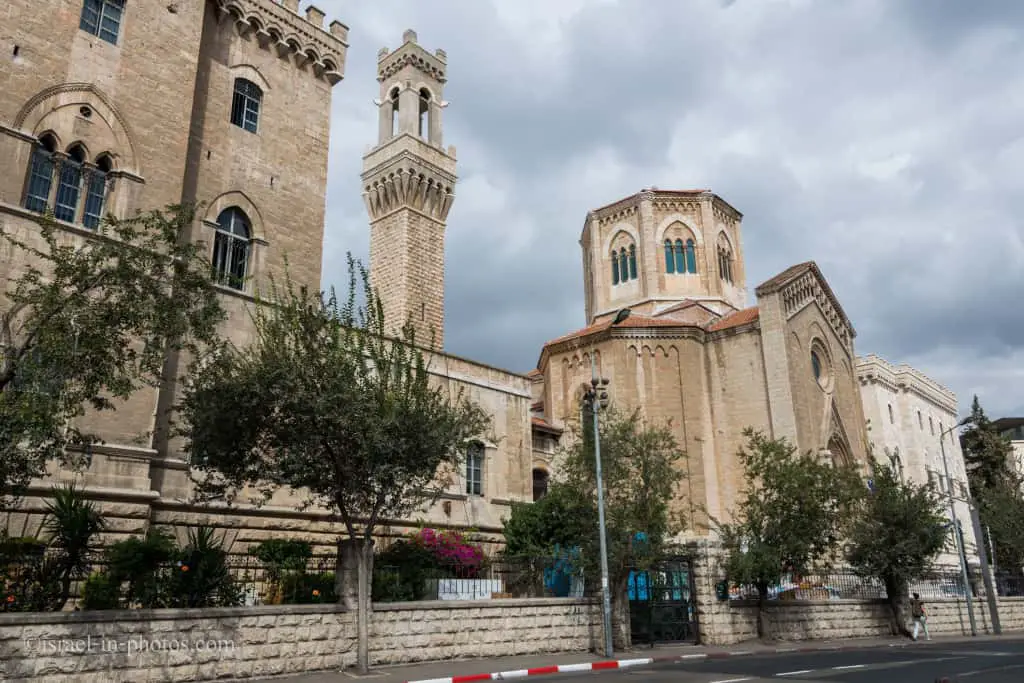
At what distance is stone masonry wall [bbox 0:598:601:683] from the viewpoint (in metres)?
9.93

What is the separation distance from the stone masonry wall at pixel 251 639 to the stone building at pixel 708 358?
16.8m

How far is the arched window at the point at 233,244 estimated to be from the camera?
20.3m

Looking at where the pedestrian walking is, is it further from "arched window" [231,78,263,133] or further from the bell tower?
"arched window" [231,78,263,133]

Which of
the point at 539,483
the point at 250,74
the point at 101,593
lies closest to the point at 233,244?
the point at 250,74

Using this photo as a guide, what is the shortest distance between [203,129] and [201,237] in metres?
3.20

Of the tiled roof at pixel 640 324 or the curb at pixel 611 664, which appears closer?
the curb at pixel 611 664

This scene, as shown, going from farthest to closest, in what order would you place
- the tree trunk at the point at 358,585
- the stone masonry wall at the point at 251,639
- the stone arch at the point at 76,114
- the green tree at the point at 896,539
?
the green tree at the point at 896,539
the stone arch at the point at 76,114
the tree trunk at the point at 358,585
the stone masonry wall at the point at 251,639

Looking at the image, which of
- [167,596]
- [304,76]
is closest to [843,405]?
[304,76]

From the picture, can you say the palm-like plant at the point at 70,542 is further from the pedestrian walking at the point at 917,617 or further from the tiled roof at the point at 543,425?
the pedestrian walking at the point at 917,617

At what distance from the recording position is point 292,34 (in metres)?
23.7

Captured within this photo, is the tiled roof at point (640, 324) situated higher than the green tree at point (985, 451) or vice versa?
the tiled roof at point (640, 324)

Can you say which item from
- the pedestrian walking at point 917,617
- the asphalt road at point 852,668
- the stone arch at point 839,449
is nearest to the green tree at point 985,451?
the stone arch at point 839,449

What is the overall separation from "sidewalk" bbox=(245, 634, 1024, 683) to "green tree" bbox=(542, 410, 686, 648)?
→ 148 cm

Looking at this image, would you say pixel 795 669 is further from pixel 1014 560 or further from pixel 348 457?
pixel 1014 560
